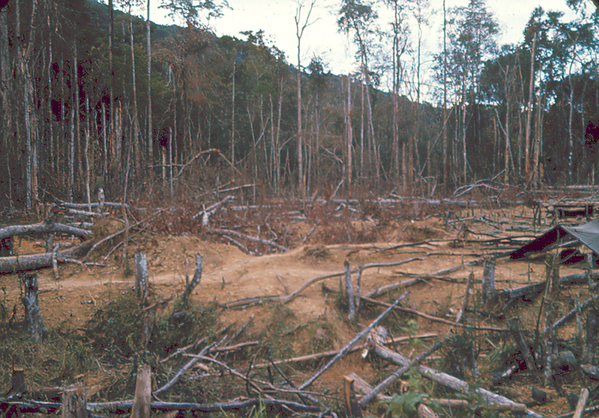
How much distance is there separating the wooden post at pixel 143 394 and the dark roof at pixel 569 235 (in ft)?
11.0

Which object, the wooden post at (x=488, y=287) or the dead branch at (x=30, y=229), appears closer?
the wooden post at (x=488, y=287)

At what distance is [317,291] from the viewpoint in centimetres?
552

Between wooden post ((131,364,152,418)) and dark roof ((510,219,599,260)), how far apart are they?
337cm

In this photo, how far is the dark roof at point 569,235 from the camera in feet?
13.4

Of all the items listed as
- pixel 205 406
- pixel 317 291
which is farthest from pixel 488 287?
pixel 205 406

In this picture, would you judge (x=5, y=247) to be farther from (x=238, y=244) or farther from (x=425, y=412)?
(x=425, y=412)

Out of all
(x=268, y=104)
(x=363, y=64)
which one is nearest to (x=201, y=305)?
(x=363, y=64)

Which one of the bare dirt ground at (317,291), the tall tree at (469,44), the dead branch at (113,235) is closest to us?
the bare dirt ground at (317,291)

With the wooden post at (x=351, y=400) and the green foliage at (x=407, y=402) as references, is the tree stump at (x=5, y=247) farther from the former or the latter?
the green foliage at (x=407, y=402)

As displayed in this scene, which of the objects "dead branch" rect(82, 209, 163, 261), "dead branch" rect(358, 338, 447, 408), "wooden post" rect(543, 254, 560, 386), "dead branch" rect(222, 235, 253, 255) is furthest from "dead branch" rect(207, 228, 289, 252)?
"wooden post" rect(543, 254, 560, 386)

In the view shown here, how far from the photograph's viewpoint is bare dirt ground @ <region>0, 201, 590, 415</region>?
390 centimetres

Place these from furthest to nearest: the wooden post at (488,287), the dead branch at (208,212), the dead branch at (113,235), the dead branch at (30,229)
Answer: the dead branch at (208,212), the dead branch at (113,235), the dead branch at (30,229), the wooden post at (488,287)

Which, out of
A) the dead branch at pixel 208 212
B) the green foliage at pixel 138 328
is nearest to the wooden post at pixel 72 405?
the green foliage at pixel 138 328

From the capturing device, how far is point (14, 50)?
1137 cm
